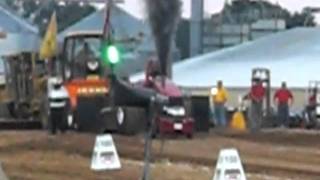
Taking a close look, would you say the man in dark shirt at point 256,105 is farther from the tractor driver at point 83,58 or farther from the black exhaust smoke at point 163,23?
the tractor driver at point 83,58

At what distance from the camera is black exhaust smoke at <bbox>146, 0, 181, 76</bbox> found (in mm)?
29413

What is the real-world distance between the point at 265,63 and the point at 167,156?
37.9 m

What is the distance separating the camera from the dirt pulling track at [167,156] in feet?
65.8

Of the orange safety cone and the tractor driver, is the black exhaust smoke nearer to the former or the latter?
the tractor driver

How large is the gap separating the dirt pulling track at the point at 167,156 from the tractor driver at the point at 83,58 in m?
1.74

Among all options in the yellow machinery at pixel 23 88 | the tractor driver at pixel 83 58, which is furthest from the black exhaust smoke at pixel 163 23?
the yellow machinery at pixel 23 88

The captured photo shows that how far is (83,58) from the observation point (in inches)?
1171

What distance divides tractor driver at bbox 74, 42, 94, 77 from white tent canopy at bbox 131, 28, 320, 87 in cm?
2253

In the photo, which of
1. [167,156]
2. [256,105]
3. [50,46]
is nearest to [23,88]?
[50,46]

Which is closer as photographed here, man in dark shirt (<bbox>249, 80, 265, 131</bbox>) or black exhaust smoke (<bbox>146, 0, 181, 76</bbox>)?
black exhaust smoke (<bbox>146, 0, 181, 76</bbox>)

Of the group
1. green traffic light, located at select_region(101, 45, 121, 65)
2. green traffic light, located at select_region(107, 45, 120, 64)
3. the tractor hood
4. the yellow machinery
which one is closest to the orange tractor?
the tractor hood

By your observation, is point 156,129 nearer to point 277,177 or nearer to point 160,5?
point 160,5

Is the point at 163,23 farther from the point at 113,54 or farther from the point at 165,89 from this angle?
the point at 113,54

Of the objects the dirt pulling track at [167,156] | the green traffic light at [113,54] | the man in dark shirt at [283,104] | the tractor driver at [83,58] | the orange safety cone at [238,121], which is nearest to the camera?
the dirt pulling track at [167,156]
